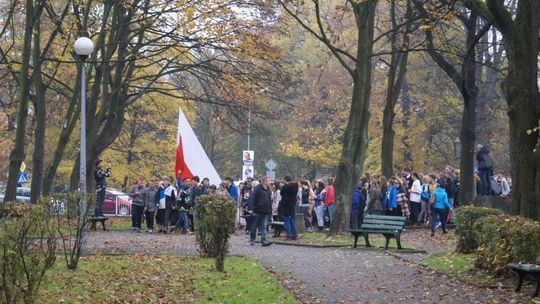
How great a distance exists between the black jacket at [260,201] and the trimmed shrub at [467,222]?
5626mm

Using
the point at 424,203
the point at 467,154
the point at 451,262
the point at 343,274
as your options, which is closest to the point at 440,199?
the point at 467,154

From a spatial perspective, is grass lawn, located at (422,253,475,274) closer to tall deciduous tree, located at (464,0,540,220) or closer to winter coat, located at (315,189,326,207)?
tall deciduous tree, located at (464,0,540,220)

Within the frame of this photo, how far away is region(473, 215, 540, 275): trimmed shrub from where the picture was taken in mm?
13680

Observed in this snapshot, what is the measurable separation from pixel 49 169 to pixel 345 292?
16308 millimetres

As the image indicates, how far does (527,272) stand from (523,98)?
4.46m

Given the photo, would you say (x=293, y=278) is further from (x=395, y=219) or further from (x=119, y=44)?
(x=119, y=44)

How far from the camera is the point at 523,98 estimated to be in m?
16.1

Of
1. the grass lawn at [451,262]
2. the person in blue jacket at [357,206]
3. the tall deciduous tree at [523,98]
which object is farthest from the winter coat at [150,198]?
the tall deciduous tree at [523,98]

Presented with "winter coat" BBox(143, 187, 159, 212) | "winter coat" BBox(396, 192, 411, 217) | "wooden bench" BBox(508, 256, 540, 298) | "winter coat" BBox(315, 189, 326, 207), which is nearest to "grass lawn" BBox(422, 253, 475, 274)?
"wooden bench" BBox(508, 256, 540, 298)

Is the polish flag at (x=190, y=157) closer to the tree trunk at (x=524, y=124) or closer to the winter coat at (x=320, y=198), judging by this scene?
the winter coat at (x=320, y=198)

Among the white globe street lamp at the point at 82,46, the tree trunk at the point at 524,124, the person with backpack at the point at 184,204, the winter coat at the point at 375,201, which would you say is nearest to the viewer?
the tree trunk at the point at 524,124

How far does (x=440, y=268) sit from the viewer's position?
1662 centimetres

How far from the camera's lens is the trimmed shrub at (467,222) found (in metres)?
17.6

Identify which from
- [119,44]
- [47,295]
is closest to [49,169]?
[119,44]
